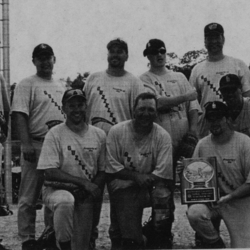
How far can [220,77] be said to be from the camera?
538 centimetres

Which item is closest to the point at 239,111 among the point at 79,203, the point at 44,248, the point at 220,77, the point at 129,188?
the point at 220,77

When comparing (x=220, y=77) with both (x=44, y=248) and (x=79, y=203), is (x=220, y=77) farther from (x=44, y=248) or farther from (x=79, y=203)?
(x=44, y=248)

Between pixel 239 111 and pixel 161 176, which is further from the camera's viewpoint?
pixel 239 111

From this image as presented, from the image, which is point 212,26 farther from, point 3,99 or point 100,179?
point 3,99

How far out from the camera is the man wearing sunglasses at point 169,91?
540cm

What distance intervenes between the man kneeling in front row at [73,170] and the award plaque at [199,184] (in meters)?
0.69

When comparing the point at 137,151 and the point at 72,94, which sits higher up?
the point at 72,94

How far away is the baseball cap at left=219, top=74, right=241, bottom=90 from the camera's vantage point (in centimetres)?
502

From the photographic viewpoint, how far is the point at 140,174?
4793 mm

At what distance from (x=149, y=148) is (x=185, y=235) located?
55.0 inches

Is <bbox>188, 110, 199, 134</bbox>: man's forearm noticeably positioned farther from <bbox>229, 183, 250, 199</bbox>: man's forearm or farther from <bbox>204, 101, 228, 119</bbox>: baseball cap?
<bbox>229, 183, 250, 199</bbox>: man's forearm

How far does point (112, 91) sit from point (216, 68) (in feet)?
3.16

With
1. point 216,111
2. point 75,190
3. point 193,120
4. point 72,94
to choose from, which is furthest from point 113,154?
point 193,120

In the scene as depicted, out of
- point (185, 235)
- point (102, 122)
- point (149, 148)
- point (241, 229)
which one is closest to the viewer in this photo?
point (241, 229)
